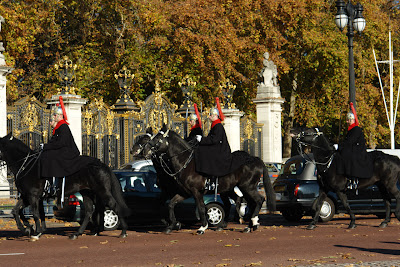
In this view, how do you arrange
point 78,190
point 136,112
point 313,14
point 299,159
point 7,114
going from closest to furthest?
point 78,190 → point 299,159 → point 7,114 → point 136,112 → point 313,14

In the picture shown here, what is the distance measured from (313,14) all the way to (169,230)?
97.0 ft

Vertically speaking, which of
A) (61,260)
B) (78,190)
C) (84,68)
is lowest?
(61,260)

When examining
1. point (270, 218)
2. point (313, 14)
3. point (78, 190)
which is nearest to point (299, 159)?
point (270, 218)

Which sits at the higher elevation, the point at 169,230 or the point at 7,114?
the point at 7,114

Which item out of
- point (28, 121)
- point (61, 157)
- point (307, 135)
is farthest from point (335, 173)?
point (28, 121)

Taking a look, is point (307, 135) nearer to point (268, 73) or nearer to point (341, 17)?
point (341, 17)

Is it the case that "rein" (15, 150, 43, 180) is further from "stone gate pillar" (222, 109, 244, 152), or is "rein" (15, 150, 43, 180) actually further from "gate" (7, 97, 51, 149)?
"stone gate pillar" (222, 109, 244, 152)

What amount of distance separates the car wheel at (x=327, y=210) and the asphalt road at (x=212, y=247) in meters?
0.95

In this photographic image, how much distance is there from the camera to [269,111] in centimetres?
3212

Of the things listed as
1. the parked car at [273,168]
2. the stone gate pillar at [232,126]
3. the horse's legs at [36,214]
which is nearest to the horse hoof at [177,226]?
the horse's legs at [36,214]

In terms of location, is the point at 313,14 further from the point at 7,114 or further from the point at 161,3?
the point at 7,114

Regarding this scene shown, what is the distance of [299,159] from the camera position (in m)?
18.3

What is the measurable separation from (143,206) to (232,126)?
14.0 m

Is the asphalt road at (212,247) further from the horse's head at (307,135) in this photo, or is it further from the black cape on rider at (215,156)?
the horse's head at (307,135)
